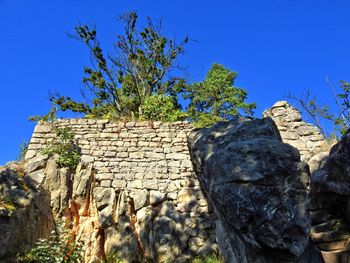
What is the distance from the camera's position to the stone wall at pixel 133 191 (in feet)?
23.0

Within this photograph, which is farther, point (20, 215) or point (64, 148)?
point (64, 148)

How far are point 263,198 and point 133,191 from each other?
509 centimetres

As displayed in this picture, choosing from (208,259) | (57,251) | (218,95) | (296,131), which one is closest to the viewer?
(57,251)

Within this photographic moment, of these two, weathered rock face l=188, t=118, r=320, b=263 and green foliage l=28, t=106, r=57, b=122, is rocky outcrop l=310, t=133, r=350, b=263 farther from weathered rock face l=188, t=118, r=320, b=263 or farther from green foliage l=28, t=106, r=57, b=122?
green foliage l=28, t=106, r=57, b=122

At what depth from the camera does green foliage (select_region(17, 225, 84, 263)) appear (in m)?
5.98

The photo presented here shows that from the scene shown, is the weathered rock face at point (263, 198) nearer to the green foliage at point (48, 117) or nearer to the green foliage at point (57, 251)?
the green foliage at point (57, 251)

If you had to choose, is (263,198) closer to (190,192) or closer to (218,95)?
(190,192)

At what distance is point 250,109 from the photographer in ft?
50.8

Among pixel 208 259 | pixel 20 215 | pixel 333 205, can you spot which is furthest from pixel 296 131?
pixel 20 215

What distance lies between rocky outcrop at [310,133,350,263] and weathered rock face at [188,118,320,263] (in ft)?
1.26

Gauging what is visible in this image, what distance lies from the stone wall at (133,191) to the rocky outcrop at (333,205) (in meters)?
3.01

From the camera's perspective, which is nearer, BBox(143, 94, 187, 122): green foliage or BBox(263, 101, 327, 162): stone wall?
BBox(263, 101, 327, 162): stone wall

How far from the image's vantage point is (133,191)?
792 centimetres

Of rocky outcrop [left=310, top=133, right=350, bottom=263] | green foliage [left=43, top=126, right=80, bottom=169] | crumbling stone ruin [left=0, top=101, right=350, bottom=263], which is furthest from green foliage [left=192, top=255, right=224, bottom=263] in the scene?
green foliage [left=43, top=126, right=80, bottom=169]
